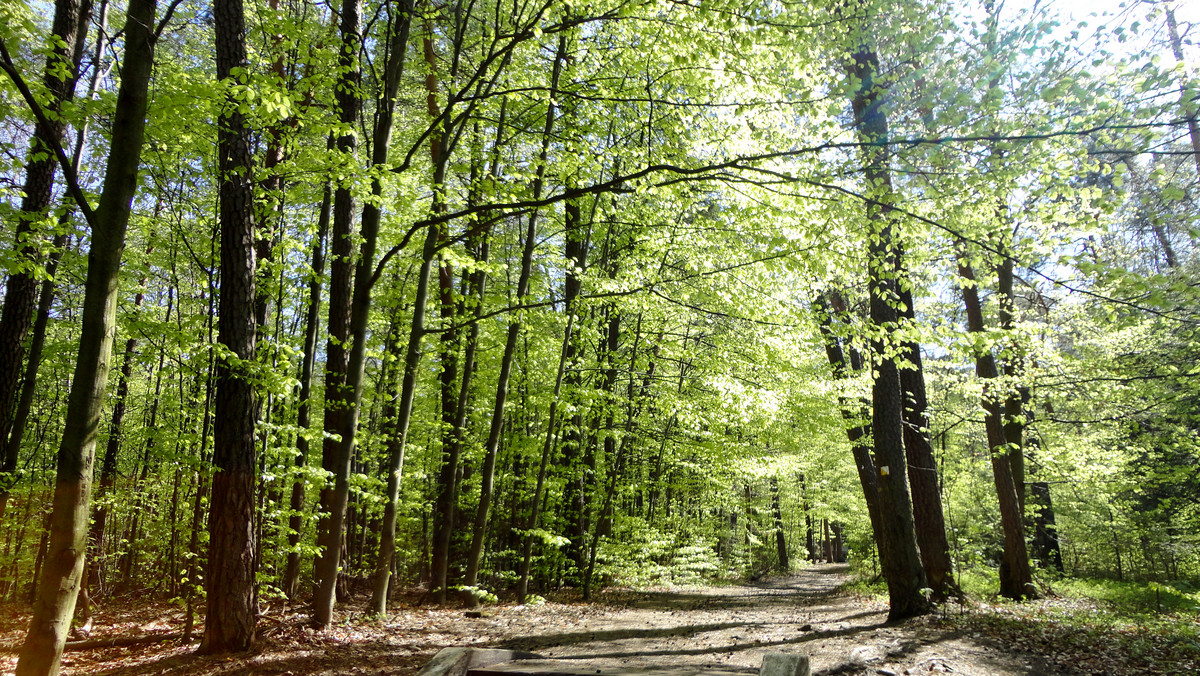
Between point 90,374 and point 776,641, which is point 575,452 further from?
point 90,374

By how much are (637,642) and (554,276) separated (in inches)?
371

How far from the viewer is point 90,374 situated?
3602 millimetres

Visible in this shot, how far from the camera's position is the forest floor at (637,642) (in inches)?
237

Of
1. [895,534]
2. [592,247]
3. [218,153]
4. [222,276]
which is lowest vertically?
[895,534]

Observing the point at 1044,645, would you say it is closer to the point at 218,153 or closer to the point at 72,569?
the point at 72,569

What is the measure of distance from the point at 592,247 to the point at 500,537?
8.85 m

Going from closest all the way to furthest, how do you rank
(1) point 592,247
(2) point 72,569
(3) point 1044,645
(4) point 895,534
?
(2) point 72,569
(3) point 1044,645
(4) point 895,534
(1) point 592,247

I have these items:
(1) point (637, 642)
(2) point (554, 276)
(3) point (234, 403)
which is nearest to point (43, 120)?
(3) point (234, 403)

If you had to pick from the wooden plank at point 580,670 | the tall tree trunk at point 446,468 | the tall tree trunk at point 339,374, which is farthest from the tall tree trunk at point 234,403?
the wooden plank at point 580,670

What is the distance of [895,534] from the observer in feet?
27.6

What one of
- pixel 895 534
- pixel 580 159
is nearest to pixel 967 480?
pixel 895 534

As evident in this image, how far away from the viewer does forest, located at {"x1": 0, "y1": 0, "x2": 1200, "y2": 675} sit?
5.22m

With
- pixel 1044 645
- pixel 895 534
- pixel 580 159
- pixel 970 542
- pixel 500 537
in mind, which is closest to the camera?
pixel 1044 645

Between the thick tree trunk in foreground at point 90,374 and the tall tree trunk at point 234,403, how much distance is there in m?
2.22
